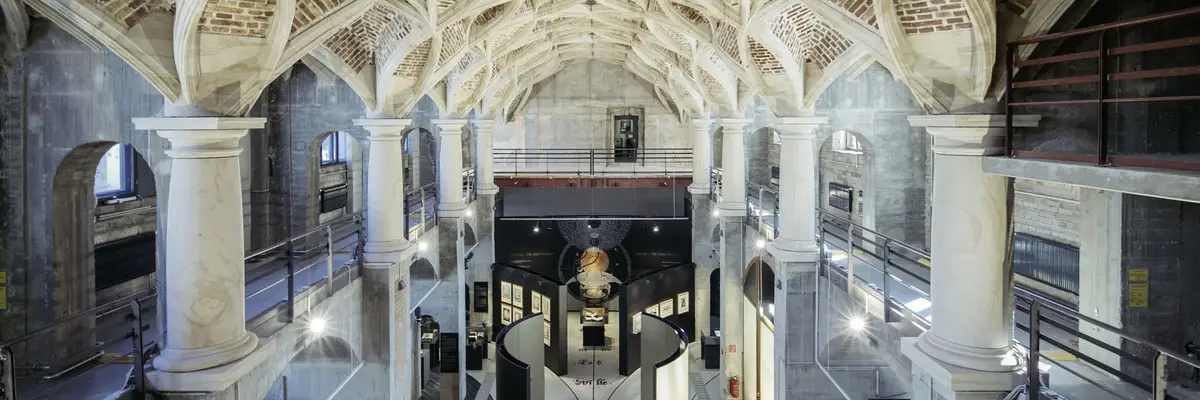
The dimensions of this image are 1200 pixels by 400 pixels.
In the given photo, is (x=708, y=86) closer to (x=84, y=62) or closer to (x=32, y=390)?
(x=84, y=62)

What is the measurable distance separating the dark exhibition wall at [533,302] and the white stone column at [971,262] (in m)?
11.7

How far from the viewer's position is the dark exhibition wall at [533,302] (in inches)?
666

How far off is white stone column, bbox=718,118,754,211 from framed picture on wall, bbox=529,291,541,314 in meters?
4.84

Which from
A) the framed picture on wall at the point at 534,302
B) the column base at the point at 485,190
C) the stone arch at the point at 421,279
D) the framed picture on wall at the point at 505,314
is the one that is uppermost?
the column base at the point at 485,190

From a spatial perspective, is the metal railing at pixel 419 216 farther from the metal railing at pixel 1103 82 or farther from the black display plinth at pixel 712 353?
the metal railing at pixel 1103 82

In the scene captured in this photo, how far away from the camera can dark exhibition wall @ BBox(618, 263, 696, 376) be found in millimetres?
16906

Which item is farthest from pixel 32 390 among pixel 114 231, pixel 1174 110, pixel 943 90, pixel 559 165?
pixel 559 165

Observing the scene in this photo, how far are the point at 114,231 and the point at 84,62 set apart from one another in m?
3.55

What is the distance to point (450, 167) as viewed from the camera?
15.0 m

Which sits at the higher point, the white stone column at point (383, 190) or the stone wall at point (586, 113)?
the stone wall at point (586, 113)

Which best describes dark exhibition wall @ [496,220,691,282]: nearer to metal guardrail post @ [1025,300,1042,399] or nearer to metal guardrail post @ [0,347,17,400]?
metal guardrail post @ [1025,300,1042,399]

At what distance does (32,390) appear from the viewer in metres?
6.84

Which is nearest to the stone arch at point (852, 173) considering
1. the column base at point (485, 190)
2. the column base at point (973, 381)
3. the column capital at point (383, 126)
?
the column capital at point (383, 126)

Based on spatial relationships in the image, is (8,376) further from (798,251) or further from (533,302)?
(533,302)
